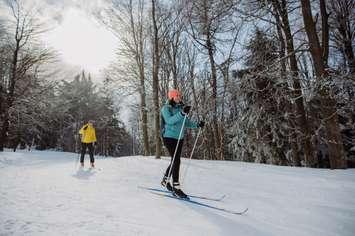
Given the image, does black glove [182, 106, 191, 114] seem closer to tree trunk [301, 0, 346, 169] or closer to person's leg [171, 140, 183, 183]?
person's leg [171, 140, 183, 183]

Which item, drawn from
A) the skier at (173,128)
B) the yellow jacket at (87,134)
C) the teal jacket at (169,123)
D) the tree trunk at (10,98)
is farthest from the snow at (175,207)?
the tree trunk at (10,98)

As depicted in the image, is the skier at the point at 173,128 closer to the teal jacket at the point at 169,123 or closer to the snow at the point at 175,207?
the teal jacket at the point at 169,123

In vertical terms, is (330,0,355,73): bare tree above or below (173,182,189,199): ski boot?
above

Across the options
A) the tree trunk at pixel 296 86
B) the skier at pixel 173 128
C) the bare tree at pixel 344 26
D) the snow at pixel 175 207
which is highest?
the bare tree at pixel 344 26

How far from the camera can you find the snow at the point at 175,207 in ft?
13.3

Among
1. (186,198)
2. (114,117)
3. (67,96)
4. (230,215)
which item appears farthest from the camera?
(114,117)

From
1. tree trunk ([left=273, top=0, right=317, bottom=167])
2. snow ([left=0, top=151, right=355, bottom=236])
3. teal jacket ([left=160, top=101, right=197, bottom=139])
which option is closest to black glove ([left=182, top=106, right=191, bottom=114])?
teal jacket ([left=160, top=101, right=197, bottom=139])

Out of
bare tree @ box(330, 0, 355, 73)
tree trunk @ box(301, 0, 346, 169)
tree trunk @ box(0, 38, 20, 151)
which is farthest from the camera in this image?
tree trunk @ box(0, 38, 20, 151)

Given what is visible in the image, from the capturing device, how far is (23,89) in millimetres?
23281

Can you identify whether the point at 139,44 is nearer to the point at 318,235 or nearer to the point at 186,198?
the point at 186,198

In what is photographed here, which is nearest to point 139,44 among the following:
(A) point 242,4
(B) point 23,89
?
(A) point 242,4

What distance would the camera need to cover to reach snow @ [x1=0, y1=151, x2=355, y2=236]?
405 cm

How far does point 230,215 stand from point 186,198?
47.4 inches

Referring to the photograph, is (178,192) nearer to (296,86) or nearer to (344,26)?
(296,86)
